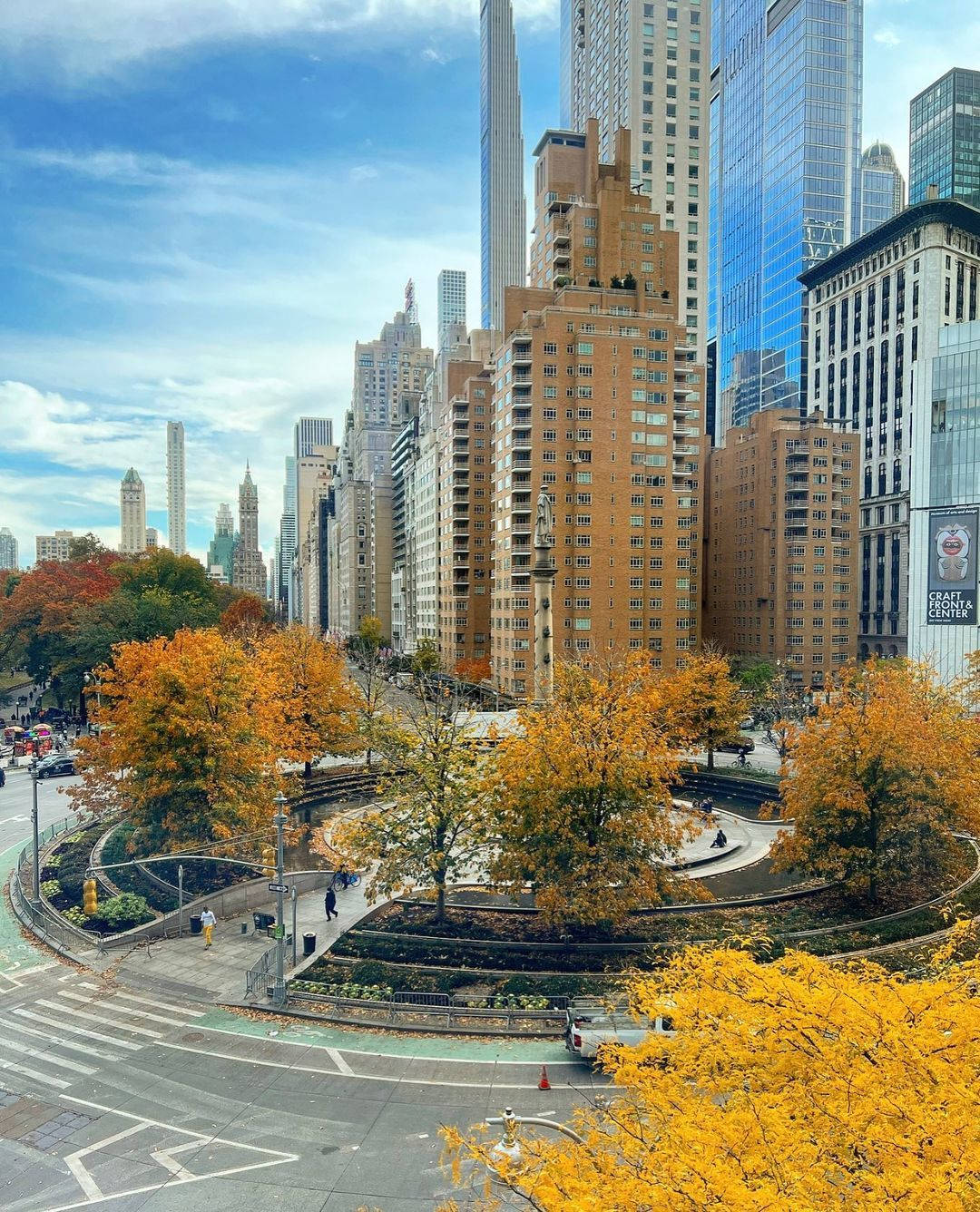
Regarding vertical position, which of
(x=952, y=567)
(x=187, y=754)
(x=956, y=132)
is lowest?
(x=187, y=754)

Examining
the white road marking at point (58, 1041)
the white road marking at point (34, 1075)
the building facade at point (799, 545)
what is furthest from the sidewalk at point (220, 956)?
the building facade at point (799, 545)

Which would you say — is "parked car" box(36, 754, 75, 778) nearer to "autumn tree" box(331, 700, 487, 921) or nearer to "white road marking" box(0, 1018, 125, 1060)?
"white road marking" box(0, 1018, 125, 1060)

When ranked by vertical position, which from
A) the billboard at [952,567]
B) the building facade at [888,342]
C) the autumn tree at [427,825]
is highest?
the building facade at [888,342]

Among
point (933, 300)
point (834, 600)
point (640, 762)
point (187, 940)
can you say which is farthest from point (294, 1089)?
point (933, 300)

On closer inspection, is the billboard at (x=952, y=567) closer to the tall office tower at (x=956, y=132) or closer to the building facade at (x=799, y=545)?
the building facade at (x=799, y=545)

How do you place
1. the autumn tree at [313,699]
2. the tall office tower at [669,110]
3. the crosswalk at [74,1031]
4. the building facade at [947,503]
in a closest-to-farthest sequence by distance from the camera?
the crosswalk at [74,1031] → the autumn tree at [313,699] → the building facade at [947,503] → the tall office tower at [669,110]

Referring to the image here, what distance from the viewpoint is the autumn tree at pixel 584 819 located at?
87.0 ft

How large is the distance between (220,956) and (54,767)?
37.0m

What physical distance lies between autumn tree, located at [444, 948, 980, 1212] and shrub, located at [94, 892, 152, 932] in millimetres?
23686

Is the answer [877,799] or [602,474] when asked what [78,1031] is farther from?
[602,474]

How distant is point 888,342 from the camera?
11238cm

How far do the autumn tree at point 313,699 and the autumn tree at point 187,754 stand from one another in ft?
36.5

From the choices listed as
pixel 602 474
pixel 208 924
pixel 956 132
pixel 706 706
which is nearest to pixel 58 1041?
pixel 208 924

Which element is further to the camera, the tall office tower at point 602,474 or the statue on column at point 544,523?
the tall office tower at point 602,474
